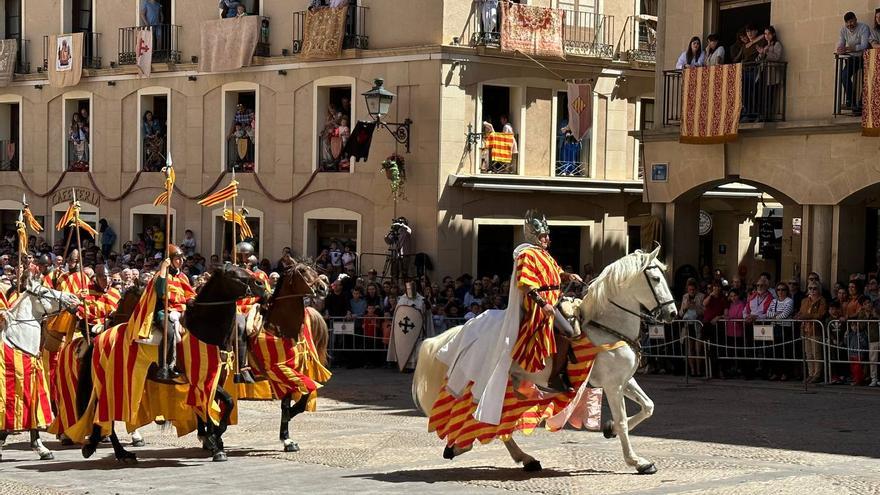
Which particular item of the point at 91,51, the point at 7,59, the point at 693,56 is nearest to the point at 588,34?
the point at 693,56

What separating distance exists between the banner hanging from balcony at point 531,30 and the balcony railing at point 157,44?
8.57 m

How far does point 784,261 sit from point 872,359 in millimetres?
6212

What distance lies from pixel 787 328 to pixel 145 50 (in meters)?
18.1

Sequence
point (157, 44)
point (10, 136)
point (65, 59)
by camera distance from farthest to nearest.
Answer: point (10, 136)
point (65, 59)
point (157, 44)

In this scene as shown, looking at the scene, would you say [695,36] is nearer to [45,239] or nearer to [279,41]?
[279,41]

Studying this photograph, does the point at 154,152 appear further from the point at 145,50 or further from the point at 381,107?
the point at 381,107

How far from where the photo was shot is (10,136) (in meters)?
40.0

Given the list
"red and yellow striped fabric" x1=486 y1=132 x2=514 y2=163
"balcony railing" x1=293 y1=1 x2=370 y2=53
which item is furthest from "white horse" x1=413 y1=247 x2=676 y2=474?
"balcony railing" x1=293 y1=1 x2=370 y2=53

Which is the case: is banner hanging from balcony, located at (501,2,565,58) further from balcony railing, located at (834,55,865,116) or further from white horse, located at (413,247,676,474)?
white horse, located at (413,247,676,474)

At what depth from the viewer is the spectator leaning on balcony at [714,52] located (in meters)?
25.0

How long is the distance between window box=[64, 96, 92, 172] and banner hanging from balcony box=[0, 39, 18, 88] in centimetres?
205

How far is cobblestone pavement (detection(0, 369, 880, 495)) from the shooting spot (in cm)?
1345

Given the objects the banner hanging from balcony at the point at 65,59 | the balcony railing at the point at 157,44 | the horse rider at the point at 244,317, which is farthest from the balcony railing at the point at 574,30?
the horse rider at the point at 244,317

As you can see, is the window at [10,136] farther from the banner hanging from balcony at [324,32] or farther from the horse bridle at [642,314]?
the horse bridle at [642,314]
